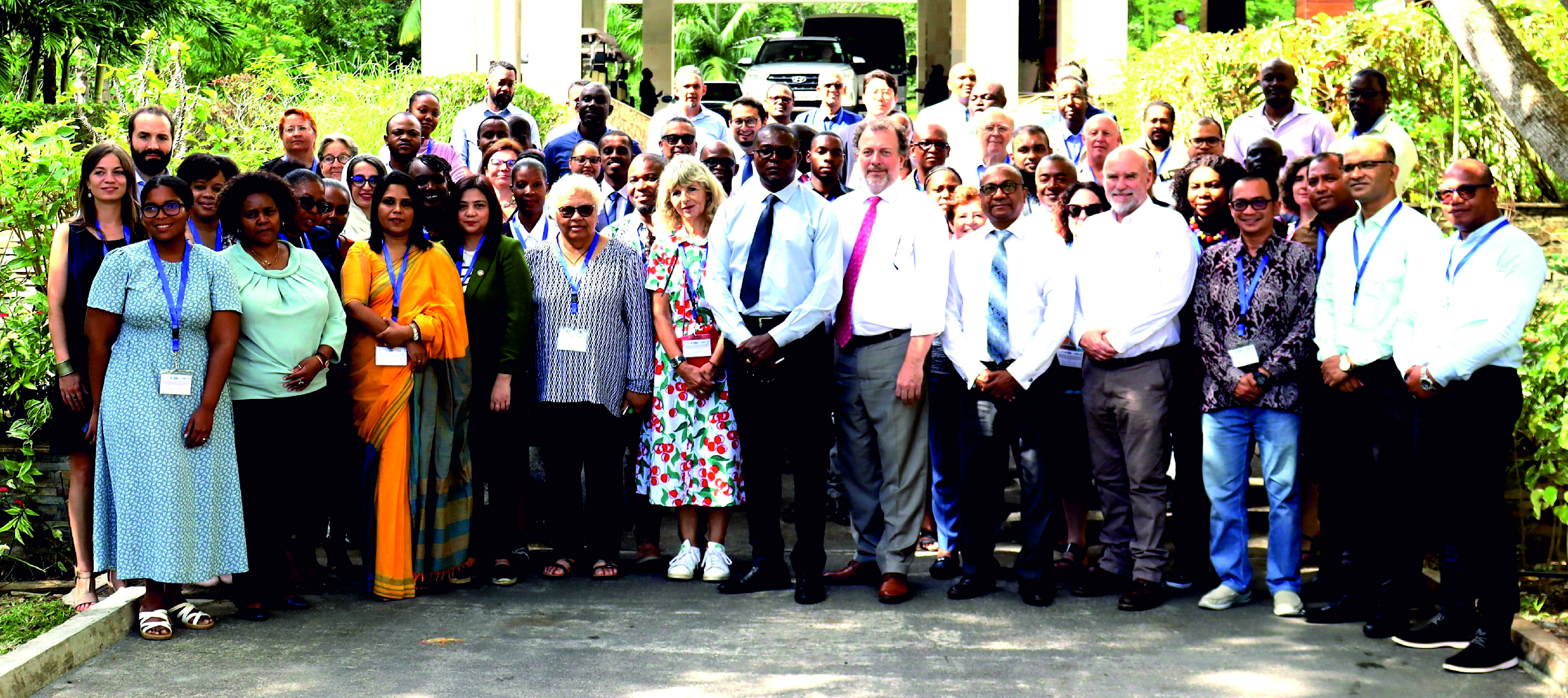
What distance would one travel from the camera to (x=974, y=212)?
7.19 metres

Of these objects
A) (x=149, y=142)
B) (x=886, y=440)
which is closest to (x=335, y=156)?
(x=149, y=142)

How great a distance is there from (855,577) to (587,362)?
5.26 feet

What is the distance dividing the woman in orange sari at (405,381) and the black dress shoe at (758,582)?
1.29 metres

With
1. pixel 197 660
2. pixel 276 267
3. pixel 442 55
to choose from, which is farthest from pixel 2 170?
pixel 442 55

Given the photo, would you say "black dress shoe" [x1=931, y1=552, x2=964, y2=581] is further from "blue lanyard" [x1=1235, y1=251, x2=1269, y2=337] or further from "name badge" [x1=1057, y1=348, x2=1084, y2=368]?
"blue lanyard" [x1=1235, y1=251, x2=1269, y2=337]

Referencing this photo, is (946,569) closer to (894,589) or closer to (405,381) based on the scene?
(894,589)

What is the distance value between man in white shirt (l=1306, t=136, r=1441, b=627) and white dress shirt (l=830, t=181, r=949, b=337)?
1.62 metres

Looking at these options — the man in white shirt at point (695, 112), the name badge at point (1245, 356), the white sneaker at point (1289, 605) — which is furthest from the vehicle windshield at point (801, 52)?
the white sneaker at point (1289, 605)

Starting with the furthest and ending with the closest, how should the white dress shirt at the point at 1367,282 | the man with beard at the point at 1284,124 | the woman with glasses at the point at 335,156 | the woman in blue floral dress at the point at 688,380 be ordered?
the man with beard at the point at 1284,124
the woman with glasses at the point at 335,156
the woman in blue floral dress at the point at 688,380
the white dress shirt at the point at 1367,282

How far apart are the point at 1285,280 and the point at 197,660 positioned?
4697 millimetres

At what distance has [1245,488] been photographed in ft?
22.2

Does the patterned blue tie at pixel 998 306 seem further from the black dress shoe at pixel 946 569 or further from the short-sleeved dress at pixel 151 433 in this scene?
the short-sleeved dress at pixel 151 433

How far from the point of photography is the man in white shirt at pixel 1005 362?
6953 millimetres

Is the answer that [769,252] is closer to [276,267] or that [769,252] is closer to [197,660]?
[276,267]
